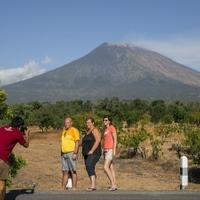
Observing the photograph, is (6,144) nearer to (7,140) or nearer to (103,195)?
(7,140)

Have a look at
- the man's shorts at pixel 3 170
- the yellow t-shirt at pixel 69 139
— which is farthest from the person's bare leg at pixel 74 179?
the man's shorts at pixel 3 170

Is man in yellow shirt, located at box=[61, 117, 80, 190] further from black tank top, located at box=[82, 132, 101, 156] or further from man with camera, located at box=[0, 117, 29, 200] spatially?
man with camera, located at box=[0, 117, 29, 200]

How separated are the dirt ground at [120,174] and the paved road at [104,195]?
2698 mm

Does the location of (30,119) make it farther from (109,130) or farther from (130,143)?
(109,130)

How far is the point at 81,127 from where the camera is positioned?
104 ft

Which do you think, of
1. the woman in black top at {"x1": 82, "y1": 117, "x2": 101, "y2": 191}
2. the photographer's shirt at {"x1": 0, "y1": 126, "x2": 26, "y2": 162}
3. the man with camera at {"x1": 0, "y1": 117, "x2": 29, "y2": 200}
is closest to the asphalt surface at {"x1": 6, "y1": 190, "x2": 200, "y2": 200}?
the woman in black top at {"x1": 82, "y1": 117, "x2": 101, "y2": 191}

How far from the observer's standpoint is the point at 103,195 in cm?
1028

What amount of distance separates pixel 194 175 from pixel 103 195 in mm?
8101

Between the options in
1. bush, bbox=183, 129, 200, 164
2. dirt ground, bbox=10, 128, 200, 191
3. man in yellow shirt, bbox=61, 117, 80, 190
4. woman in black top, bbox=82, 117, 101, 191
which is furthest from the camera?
bush, bbox=183, 129, 200, 164

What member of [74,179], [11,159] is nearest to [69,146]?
[74,179]

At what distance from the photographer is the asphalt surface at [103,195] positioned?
9984mm

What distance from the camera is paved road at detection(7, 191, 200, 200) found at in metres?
9.98

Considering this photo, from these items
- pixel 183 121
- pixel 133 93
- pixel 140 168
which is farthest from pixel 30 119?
pixel 133 93

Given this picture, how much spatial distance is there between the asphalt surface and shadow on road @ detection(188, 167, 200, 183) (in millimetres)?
6388
